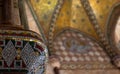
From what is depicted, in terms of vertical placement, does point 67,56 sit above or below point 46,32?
below

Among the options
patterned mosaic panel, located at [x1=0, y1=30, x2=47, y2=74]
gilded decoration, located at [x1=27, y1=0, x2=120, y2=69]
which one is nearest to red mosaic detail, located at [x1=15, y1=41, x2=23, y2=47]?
patterned mosaic panel, located at [x1=0, y1=30, x2=47, y2=74]

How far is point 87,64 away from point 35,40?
6.34 meters

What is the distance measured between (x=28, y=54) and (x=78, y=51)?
6716 mm

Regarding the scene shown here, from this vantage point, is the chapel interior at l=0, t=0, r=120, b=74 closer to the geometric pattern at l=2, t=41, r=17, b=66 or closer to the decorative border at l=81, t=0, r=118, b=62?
the decorative border at l=81, t=0, r=118, b=62

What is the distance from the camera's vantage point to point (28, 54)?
3.78 meters

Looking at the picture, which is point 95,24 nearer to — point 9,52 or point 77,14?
point 77,14

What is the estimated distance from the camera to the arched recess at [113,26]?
35.1ft

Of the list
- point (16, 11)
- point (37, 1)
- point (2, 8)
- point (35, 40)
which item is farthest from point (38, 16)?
point (35, 40)

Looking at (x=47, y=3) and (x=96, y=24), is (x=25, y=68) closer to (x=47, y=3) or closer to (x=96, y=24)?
(x=47, y=3)

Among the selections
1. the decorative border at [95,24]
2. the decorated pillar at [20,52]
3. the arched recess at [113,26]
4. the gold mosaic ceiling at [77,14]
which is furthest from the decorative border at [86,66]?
the decorated pillar at [20,52]

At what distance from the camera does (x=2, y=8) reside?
16.3ft

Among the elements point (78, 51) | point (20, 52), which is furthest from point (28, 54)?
point (78, 51)

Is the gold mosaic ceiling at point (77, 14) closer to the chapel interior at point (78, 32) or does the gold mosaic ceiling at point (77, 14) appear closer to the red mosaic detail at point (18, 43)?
the chapel interior at point (78, 32)

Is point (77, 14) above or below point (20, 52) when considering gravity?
above
